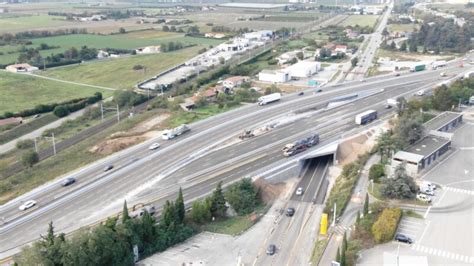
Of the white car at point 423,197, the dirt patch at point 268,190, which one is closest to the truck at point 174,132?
the dirt patch at point 268,190

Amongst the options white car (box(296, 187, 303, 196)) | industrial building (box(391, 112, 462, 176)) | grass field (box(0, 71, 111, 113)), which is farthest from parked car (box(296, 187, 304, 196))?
grass field (box(0, 71, 111, 113))

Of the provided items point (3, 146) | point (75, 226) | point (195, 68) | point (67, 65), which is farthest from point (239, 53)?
point (75, 226)

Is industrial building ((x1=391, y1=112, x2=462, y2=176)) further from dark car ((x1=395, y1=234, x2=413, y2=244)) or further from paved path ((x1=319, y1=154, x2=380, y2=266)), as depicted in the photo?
dark car ((x1=395, y1=234, x2=413, y2=244))

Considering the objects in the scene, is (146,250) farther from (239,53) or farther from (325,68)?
(239,53)

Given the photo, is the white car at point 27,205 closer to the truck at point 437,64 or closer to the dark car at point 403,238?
the dark car at point 403,238

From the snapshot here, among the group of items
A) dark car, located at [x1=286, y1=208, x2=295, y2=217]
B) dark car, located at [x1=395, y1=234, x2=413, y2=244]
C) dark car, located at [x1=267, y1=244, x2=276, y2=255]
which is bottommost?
dark car, located at [x1=286, y1=208, x2=295, y2=217]

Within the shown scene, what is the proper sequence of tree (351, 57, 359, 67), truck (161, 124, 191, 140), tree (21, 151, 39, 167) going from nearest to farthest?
tree (21, 151, 39, 167) < truck (161, 124, 191, 140) < tree (351, 57, 359, 67)

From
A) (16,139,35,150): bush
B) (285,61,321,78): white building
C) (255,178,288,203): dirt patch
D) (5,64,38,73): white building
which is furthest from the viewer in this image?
(5,64,38,73): white building

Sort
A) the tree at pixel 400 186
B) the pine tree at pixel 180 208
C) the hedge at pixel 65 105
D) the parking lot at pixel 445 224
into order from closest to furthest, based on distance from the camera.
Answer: the parking lot at pixel 445 224 → the pine tree at pixel 180 208 → the tree at pixel 400 186 → the hedge at pixel 65 105
